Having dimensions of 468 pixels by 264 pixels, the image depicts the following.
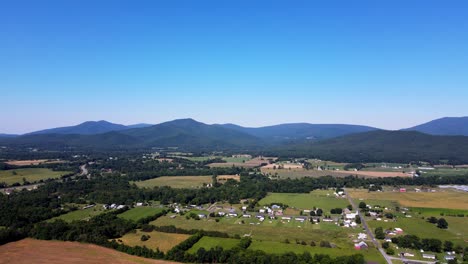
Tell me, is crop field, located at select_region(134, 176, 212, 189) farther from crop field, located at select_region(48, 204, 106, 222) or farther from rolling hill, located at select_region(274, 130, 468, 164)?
rolling hill, located at select_region(274, 130, 468, 164)

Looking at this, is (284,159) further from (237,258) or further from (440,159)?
(237,258)

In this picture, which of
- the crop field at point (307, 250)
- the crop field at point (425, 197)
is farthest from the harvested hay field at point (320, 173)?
the crop field at point (307, 250)

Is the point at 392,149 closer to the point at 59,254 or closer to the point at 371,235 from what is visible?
the point at 371,235

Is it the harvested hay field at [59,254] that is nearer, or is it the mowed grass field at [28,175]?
the harvested hay field at [59,254]

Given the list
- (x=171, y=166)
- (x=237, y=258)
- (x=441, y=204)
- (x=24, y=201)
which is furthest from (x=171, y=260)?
(x=171, y=166)

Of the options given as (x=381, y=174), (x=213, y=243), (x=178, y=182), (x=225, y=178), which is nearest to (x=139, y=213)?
(x=213, y=243)

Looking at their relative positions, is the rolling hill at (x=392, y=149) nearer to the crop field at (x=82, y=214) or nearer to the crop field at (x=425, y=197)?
the crop field at (x=425, y=197)
